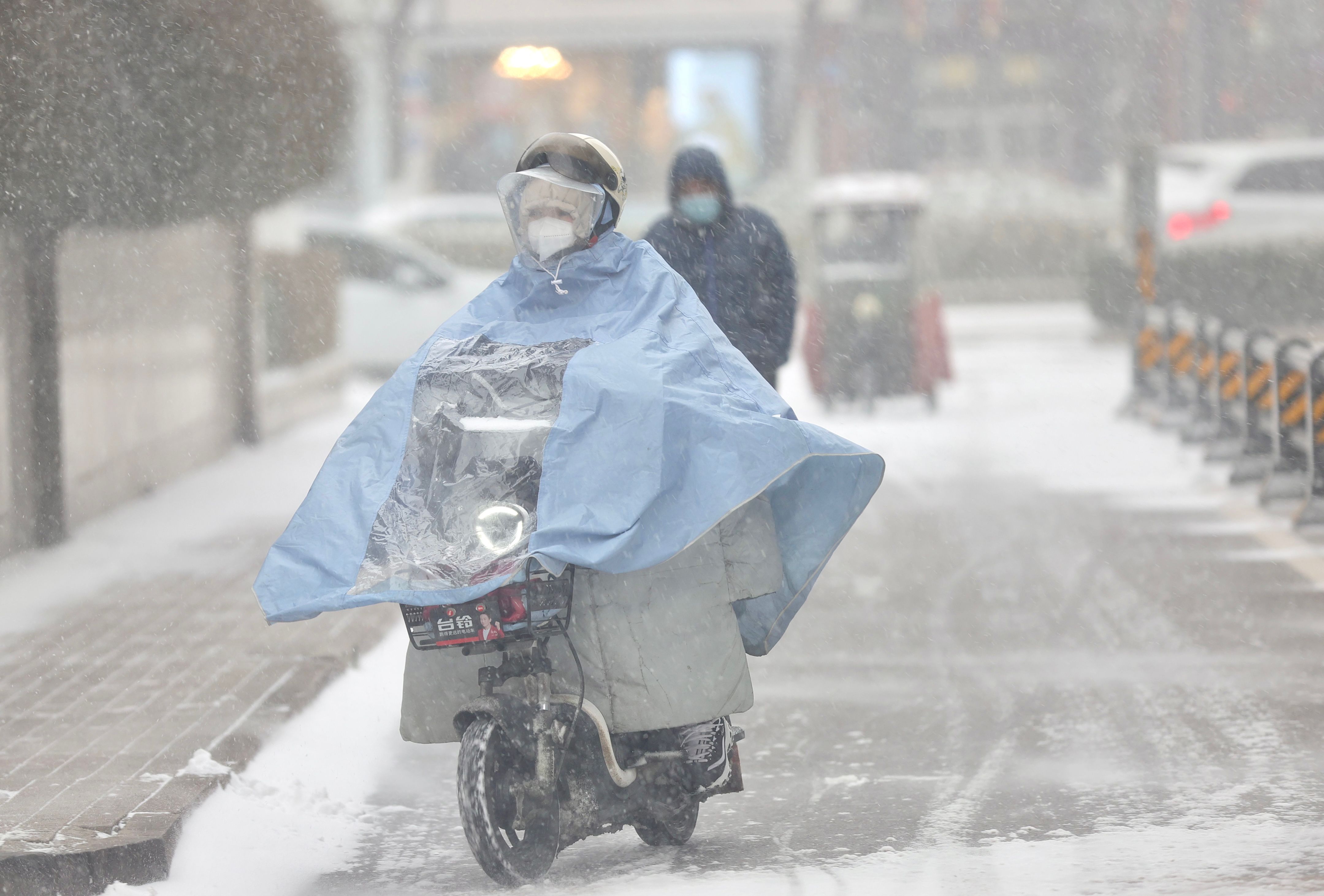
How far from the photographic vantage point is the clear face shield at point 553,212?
14.9ft

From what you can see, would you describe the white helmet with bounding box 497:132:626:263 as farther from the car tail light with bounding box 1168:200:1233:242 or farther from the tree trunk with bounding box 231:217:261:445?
the car tail light with bounding box 1168:200:1233:242

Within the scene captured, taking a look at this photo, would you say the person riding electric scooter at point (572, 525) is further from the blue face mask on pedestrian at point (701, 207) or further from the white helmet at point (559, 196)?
the blue face mask on pedestrian at point (701, 207)

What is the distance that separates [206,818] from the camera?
193 inches

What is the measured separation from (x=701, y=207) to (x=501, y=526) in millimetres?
2929

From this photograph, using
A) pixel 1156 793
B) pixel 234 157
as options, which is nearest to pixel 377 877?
pixel 1156 793

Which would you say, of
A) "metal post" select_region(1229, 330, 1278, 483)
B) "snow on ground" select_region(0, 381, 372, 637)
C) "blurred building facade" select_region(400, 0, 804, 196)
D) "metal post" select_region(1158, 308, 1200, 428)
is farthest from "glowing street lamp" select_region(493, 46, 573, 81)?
"metal post" select_region(1229, 330, 1278, 483)

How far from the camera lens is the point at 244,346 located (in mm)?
13656

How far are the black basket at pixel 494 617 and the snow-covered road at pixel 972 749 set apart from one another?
68 cm

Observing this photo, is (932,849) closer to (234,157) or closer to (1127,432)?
(234,157)

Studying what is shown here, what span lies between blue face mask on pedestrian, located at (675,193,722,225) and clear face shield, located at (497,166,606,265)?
2317 millimetres

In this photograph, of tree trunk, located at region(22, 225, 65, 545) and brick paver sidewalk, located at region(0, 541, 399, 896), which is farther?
tree trunk, located at region(22, 225, 65, 545)

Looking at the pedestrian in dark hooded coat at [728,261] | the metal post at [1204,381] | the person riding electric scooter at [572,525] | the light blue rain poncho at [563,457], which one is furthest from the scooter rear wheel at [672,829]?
the metal post at [1204,381]

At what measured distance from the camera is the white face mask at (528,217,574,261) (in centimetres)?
454

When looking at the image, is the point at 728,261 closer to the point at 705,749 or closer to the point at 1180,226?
the point at 705,749
